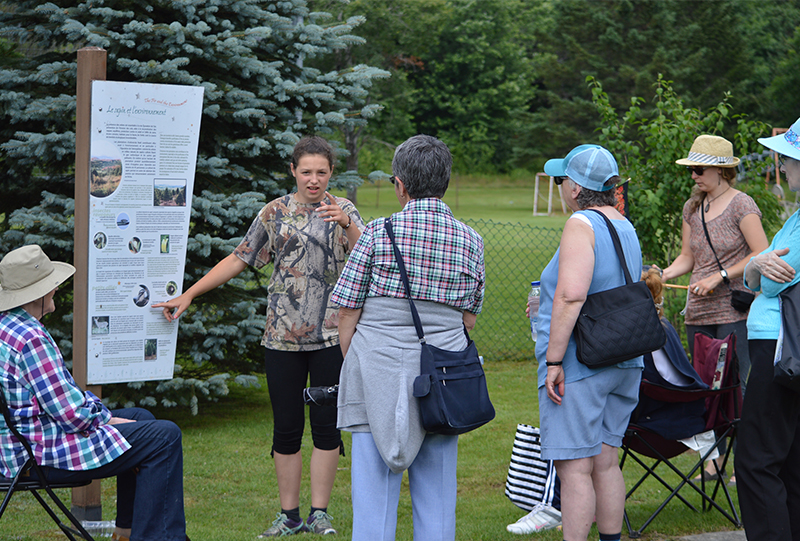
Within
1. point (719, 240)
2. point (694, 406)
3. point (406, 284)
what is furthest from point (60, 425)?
point (719, 240)

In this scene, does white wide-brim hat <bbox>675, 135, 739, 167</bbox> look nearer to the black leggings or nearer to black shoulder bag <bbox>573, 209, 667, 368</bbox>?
black shoulder bag <bbox>573, 209, 667, 368</bbox>

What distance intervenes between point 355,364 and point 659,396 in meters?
1.73

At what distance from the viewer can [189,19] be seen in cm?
582

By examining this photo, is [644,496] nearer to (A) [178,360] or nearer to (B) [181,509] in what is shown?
(B) [181,509]

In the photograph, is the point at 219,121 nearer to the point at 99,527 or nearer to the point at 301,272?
the point at 301,272

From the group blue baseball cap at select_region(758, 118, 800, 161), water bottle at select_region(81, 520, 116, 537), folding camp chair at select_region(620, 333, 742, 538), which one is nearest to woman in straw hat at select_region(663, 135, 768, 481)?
folding camp chair at select_region(620, 333, 742, 538)

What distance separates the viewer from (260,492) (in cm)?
474

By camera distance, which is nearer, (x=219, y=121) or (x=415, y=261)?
(x=415, y=261)

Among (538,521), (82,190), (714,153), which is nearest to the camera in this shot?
(82,190)

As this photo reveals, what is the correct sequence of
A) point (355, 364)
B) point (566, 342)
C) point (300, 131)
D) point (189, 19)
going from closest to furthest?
point (355, 364) → point (566, 342) → point (189, 19) → point (300, 131)

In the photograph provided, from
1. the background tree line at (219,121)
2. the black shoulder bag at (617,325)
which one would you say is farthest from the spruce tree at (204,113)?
the black shoulder bag at (617,325)

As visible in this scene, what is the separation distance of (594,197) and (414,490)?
4.50 feet

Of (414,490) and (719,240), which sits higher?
(719,240)

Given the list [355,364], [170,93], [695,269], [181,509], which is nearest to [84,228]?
[170,93]
